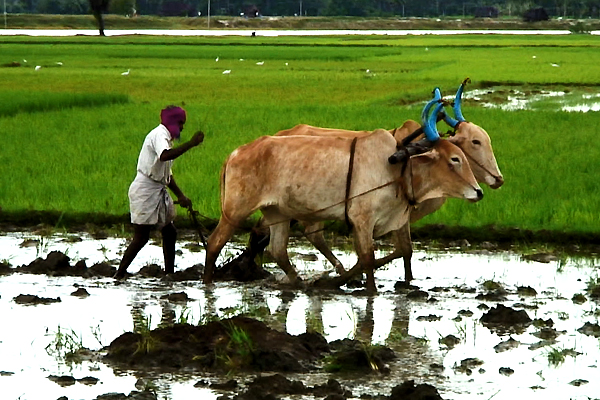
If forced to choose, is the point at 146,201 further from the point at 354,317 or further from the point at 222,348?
the point at 222,348

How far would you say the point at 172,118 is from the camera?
26.3 feet

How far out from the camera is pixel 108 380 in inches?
222

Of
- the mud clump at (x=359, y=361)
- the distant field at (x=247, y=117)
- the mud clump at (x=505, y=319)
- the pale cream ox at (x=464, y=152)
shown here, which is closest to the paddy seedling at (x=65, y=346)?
the mud clump at (x=359, y=361)

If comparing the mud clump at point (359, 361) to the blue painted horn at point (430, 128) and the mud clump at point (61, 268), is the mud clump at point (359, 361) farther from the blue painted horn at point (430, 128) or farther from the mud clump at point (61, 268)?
the mud clump at point (61, 268)

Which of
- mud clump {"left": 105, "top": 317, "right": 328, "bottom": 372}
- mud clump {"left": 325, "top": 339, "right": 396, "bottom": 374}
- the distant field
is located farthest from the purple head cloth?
mud clump {"left": 325, "top": 339, "right": 396, "bottom": 374}

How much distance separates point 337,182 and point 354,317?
1114mm

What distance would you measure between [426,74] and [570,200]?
19353 millimetres

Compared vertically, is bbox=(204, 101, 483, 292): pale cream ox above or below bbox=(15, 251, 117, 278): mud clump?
above

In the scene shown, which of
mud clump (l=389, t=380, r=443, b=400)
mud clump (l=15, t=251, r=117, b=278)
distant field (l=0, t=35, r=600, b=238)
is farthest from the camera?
distant field (l=0, t=35, r=600, b=238)

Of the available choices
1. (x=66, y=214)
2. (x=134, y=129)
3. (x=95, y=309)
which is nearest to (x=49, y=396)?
(x=95, y=309)

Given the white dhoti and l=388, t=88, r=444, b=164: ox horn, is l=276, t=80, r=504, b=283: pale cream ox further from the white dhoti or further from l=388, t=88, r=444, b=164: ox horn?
the white dhoti

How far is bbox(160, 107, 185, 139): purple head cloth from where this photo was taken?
26.2 feet

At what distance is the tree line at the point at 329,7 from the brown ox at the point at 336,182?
95.5 meters

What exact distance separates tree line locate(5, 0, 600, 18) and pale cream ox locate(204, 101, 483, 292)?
9554 cm
